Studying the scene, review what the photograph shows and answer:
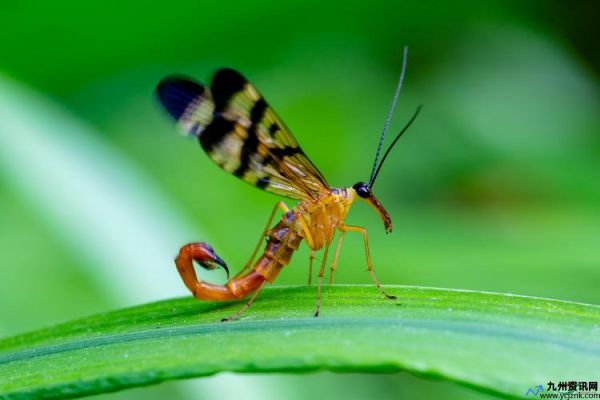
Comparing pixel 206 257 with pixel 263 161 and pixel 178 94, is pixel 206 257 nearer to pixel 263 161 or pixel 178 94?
pixel 263 161

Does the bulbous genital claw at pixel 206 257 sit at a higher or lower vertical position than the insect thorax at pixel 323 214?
lower

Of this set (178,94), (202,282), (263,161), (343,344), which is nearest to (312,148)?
(263,161)

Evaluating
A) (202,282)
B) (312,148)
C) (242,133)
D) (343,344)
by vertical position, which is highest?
(312,148)

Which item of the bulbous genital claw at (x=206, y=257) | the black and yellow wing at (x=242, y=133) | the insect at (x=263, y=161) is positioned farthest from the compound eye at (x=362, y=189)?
the bulbous genital claw at (x=206, y=257)

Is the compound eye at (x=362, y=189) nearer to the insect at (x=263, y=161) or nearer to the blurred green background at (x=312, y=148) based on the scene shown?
the insect at (x=263, y=161)

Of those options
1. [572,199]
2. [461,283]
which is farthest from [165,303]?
[572,199]

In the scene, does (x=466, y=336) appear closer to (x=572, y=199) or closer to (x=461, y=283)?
(x=461, y=283)
